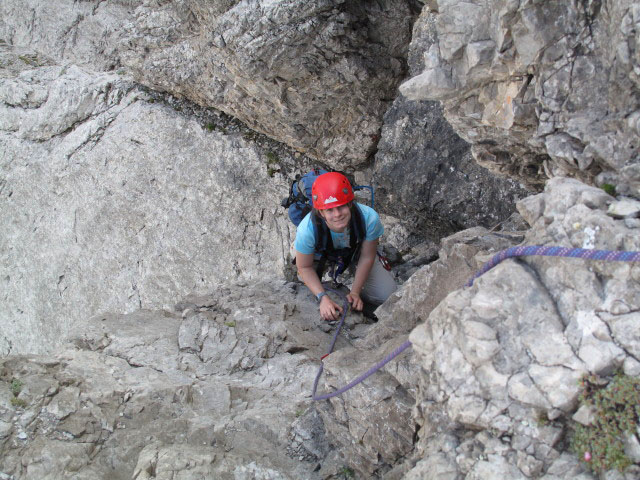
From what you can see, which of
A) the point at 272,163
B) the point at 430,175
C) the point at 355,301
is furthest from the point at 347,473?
the point at 272,163

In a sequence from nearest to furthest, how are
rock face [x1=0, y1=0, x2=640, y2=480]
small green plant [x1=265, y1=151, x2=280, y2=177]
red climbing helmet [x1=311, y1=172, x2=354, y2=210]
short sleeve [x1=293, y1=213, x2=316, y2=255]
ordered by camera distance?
1. rock face [x1=0, y1=0, x2=640, y2=480]
2. red climbing helmet [x1=311, y1=172, x2=354, y2=210]
3. short sleeve [x1=293, y1=213, x2=316, y2=255]
4. small green plant [x1=265, y1=151, x2=280, y2=177]

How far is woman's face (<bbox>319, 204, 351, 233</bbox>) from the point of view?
6.97 meters

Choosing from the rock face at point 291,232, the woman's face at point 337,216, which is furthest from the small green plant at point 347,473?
the woman's face at point 337,216

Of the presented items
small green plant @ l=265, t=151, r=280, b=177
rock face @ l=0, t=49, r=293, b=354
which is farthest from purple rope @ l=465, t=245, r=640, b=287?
small green plant @ l=265, t=151, r=280, b=177

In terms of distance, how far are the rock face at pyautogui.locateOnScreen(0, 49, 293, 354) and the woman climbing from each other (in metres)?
3.51

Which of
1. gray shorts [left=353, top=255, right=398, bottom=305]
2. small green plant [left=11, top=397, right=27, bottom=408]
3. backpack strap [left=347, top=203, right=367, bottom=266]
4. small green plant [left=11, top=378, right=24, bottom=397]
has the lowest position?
gray shorts [left=353, top=255, right=398, bottom=305]

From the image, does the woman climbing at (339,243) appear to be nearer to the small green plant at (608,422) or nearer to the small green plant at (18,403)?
the small green plant at (18,403)

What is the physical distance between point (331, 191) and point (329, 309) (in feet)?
6.39

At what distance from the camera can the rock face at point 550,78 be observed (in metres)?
4.21

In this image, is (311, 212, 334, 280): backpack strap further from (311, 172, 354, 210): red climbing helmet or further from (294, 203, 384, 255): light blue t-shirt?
(311, 172, 354, 210): red climbing helmet

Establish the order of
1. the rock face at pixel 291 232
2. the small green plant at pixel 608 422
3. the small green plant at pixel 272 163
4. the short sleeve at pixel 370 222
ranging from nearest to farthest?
the small green plant at pixel 608 422
the rock face at pixel 291 232
the short sleeve at pixel 370 222
the small green plant at pixel 272 163

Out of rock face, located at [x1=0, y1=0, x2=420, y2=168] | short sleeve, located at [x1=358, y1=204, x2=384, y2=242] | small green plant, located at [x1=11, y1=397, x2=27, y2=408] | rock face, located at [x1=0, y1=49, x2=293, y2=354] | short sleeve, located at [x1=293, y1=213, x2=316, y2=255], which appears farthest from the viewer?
rock face, located at [x1=0, y1=49, x2=293, y2=354]

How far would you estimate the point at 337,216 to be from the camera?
23.0ft

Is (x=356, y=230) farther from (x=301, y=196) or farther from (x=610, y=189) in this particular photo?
(x=610, y=189)
